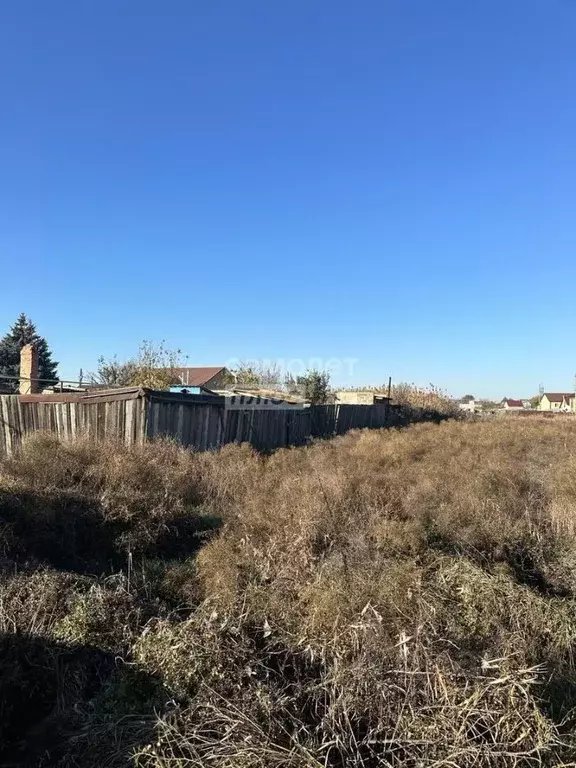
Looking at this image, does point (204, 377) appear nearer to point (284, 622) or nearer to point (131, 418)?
point (131, 418)

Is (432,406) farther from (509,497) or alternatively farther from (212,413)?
(509,497)

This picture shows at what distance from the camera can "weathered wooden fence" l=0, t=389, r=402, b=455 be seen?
31.1 feet

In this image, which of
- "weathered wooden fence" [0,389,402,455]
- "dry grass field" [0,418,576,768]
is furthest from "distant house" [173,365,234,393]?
"dry grass field" [0,418,576,768]

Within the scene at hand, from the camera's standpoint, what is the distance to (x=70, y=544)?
532 centimetres

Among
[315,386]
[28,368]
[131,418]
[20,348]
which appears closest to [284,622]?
[131,418]

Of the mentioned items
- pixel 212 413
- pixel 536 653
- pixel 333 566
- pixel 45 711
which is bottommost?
pixel 45 711

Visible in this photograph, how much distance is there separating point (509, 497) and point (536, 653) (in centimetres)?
318

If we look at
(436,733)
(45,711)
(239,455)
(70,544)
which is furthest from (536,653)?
(239,455)

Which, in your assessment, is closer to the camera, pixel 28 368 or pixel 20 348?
pixel 28 368

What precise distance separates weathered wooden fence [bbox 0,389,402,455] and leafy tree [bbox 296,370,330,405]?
10.3 meters

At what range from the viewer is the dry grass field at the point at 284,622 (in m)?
2.39

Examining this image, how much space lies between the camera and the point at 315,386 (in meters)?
23.5

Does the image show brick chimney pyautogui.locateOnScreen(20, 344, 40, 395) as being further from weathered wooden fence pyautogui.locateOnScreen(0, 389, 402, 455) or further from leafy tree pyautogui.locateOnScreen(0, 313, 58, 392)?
leafy tree pyautogui.locateOnScreen(0, 313, 58, 392)

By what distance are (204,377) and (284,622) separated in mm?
35295
